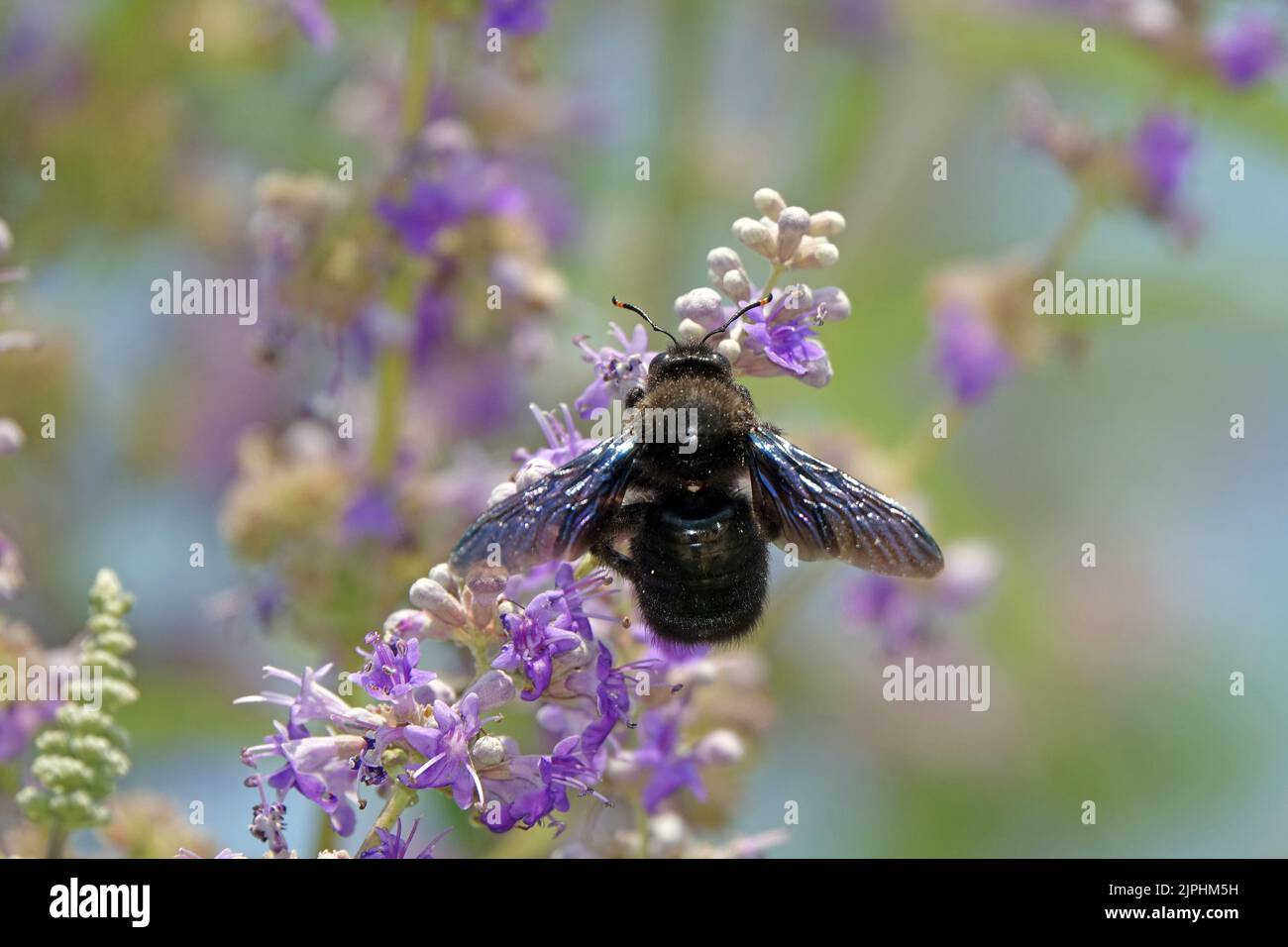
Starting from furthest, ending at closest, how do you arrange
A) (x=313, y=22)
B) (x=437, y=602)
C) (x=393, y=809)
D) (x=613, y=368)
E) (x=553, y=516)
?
(x=313, y=22) → (x=613, y=368) → (x=553, y=516) → (x=437, y=602) → (x=393, y=809)

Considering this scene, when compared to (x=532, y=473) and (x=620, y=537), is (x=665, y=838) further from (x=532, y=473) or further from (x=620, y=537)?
(x=532, y=473)

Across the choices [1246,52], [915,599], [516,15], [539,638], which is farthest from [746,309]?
[1246,52]

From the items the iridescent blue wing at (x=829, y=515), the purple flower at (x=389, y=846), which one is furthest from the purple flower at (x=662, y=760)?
the purple flower at (x=389, y=846)

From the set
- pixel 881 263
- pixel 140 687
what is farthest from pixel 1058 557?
pixel 140 687

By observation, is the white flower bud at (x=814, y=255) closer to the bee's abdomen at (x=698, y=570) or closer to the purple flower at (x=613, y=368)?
the purple flower at (x=613, y=368)

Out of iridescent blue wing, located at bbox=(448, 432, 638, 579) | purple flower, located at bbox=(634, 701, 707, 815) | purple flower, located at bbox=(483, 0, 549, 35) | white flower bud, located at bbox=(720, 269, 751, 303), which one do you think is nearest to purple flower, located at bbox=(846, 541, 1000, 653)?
purple flower, located at bbox=(634, 701, 707, 815)

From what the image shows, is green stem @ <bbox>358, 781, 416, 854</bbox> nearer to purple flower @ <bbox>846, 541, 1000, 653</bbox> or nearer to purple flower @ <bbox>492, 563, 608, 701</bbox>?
purple flower @ <bbox>492, 563, 608, 701</bbox>

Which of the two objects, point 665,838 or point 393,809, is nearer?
point 393,809
